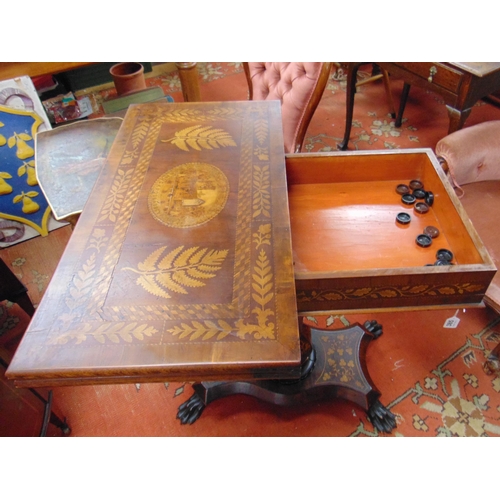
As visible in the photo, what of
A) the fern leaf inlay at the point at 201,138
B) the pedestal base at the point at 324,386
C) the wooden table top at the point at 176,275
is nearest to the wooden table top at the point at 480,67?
the wooden table top at the point at 176,275

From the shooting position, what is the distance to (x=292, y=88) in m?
1.55

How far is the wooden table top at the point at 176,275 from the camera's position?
A: 72cm

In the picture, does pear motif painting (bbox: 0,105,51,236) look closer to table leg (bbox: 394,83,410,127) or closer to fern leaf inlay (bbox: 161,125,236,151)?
fern leaf inlay (bbox: 161,125,236,151)

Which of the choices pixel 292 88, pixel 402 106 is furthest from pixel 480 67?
pixel 402 106

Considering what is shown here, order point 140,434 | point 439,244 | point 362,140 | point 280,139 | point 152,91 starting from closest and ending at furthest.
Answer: point 439,244
point 280,139
point 140,434
point 152,91
point 362,140

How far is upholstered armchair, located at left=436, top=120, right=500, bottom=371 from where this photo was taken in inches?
55.0

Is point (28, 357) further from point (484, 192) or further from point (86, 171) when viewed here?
point (484, 192)

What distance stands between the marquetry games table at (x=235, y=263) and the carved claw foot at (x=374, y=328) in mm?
117

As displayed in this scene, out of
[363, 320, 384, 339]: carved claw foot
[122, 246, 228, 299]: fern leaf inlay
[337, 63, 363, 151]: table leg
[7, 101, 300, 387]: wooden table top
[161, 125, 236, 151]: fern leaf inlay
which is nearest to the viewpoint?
[7, 101, 300, 387]: wooden table top

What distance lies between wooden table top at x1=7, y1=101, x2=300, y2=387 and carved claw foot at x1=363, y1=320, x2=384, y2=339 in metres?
0.84

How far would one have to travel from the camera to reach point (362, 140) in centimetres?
256

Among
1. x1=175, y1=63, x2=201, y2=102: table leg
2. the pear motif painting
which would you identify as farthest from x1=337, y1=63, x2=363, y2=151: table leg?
the pear motif painting

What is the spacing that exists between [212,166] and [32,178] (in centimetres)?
120
